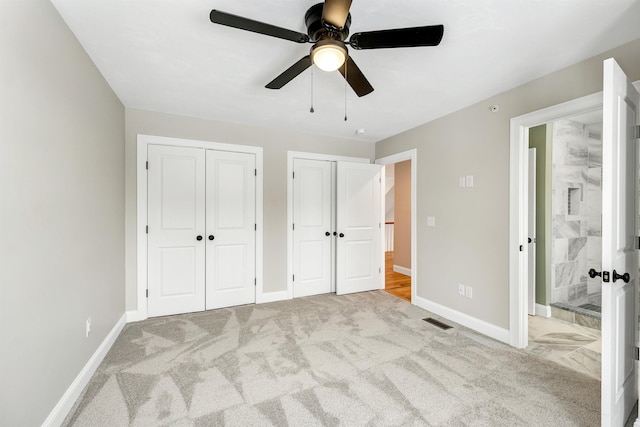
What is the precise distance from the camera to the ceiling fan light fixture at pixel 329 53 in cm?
149

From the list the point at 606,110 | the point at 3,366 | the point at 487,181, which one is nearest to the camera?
the point at 3,366

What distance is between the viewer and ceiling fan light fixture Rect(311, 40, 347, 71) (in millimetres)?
1488

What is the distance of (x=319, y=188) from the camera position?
4301 mm

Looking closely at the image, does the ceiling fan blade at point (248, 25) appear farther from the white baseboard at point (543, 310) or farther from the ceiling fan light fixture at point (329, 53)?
the white baseboard at point (543, 310)

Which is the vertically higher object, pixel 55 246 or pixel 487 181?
pixel 487 181

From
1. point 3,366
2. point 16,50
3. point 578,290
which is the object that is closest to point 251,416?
point 3,366

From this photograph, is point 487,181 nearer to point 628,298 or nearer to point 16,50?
point 628,298

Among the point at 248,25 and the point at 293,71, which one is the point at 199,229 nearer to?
the point at 293,71

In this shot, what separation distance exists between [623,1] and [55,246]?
3527 millimetres

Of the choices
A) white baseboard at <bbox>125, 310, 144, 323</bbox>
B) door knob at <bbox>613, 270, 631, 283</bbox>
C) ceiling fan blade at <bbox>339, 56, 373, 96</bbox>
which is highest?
ceiling fan blade at <bbox>339, 56, 373, 96</bbox>

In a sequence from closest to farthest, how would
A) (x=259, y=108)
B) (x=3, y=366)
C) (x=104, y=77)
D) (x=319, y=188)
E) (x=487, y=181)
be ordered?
1. (x=3, y=366)
2. (x=104, y=77)
3. (x=487, y=181)
4. (x=259, y=108)
5. (x=319, y=188)

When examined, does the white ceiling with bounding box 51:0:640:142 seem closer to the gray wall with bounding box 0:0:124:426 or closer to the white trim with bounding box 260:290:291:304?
the gray wall with bounding box 0:0:124:426

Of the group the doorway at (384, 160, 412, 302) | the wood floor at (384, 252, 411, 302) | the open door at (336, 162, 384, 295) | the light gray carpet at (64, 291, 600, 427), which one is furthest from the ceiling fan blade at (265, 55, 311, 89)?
the doorway at (384, 160, 412, 302)

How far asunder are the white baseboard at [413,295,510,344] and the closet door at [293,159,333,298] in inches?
55.9
